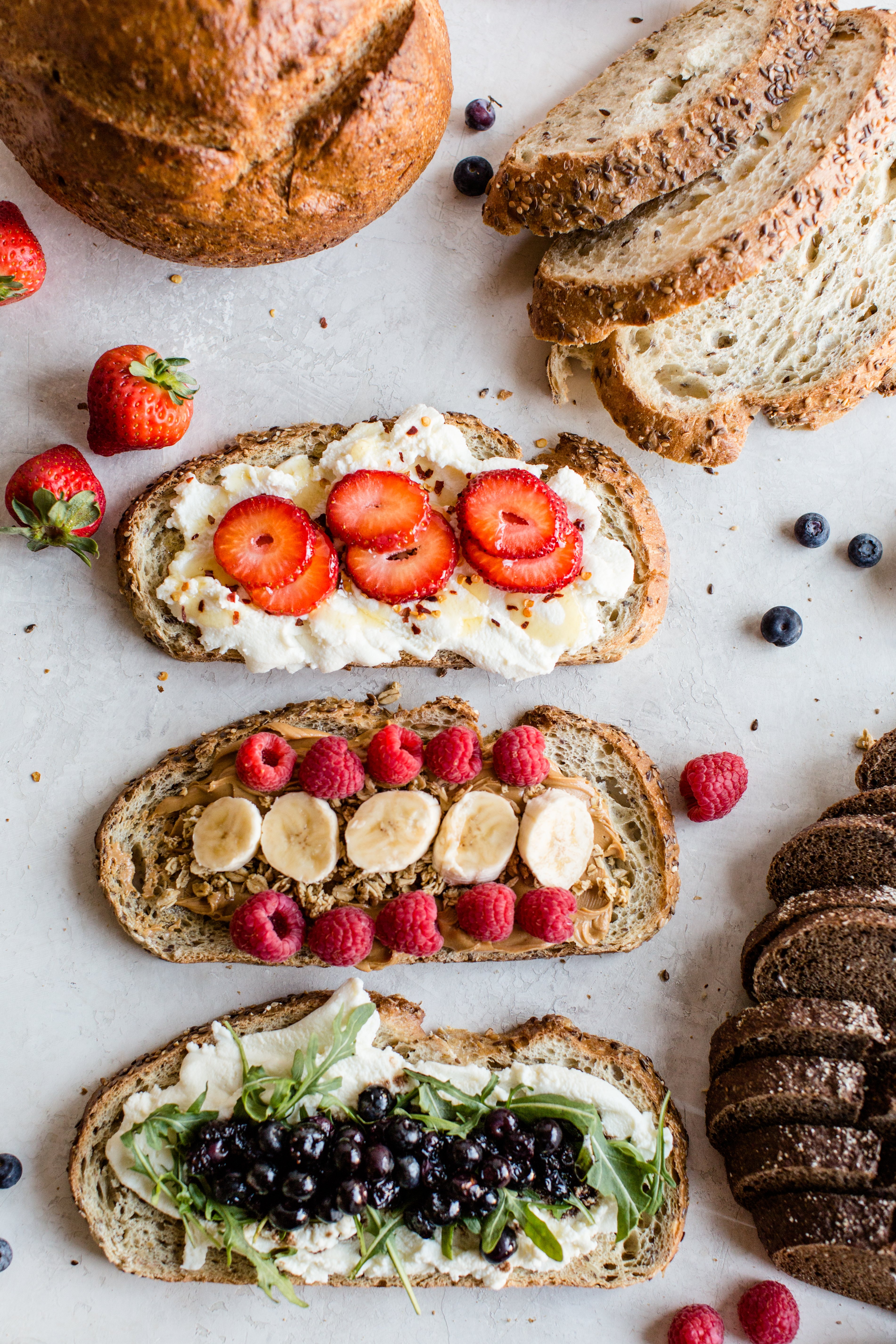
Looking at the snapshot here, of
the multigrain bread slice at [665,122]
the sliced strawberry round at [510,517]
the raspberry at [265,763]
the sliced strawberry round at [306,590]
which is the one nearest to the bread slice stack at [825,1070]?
the sliced strawberry round at [510,517]

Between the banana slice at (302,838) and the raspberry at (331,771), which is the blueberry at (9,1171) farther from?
the raspberry at (331,771)

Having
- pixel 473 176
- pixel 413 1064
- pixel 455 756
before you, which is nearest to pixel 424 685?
pixel 455 756

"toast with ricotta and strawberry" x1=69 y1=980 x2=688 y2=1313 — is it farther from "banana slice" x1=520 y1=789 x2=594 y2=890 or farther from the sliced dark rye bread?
the sliced dark rye bread

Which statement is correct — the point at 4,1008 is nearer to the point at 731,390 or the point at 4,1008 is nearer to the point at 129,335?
the point at 129,335

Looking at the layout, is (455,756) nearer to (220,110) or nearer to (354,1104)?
(354,1104)

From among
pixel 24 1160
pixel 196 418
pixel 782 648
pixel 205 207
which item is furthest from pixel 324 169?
pixel 24 1160

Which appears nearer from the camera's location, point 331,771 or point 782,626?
point 331,771
